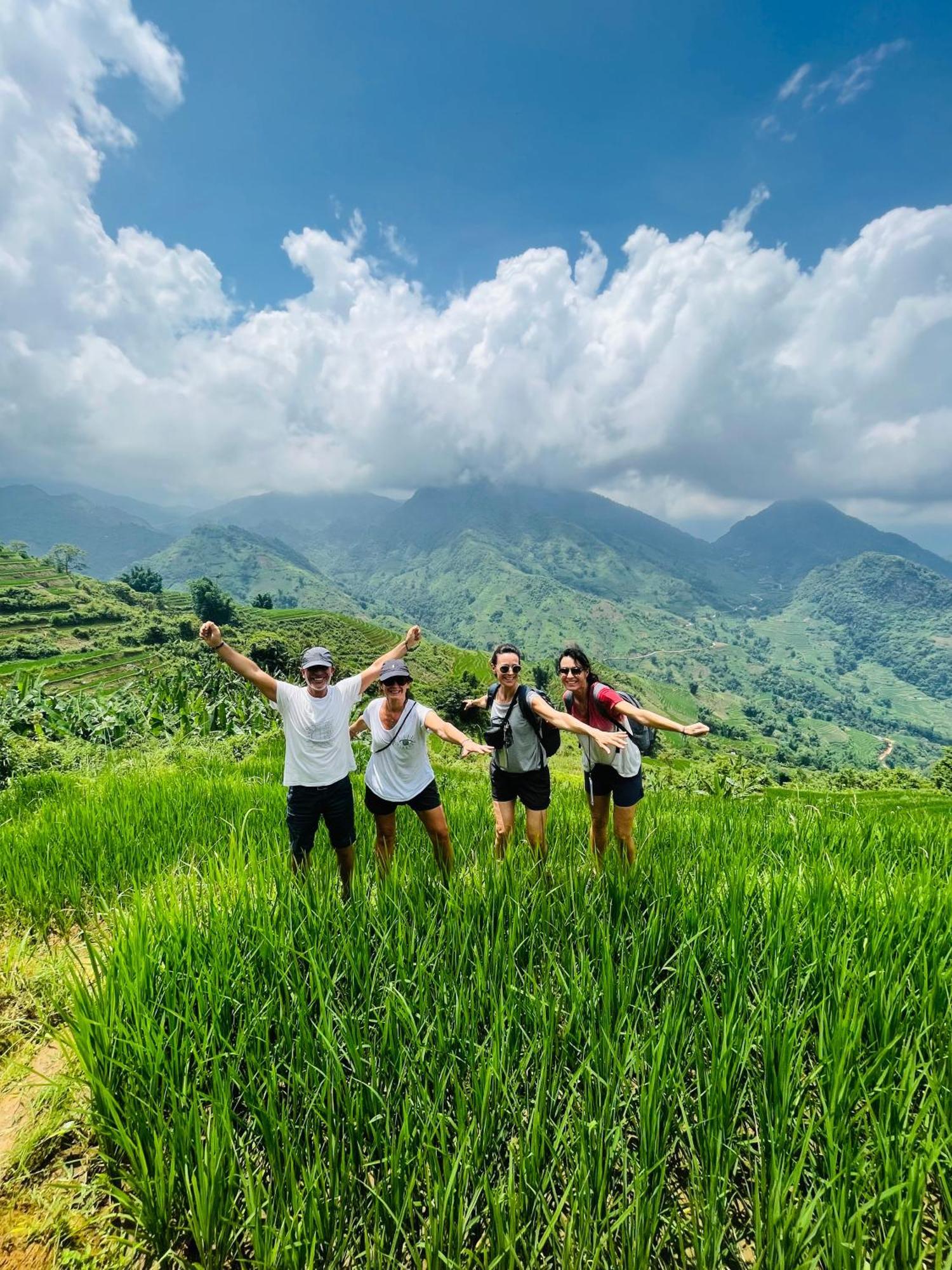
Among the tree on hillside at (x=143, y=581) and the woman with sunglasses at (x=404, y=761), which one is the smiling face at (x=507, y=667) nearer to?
the woman with sunglasses at (x=404, y=761)

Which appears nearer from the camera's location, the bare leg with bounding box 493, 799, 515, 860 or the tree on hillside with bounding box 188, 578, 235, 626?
the bare leg with bounding box 493, 799, 515, 860

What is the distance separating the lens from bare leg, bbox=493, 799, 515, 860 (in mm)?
5230

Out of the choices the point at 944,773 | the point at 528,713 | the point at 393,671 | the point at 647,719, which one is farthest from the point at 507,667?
the point at 944,773

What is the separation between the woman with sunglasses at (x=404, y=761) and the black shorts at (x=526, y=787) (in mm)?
657

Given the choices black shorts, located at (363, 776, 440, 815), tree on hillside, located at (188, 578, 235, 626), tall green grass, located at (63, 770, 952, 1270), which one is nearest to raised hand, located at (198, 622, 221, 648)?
black shorts, located at (363, 776, 440, 815)

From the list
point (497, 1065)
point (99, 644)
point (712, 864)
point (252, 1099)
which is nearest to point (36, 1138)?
point (252, 1099)

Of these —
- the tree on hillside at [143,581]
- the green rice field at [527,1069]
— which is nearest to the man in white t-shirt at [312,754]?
the green rice field at [527,1069]

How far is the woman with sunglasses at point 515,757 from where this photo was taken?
200 inches

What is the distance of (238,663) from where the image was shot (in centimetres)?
446

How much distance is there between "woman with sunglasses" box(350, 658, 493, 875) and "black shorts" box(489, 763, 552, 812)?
0.66 meters

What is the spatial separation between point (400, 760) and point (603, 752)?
1851 millimetres

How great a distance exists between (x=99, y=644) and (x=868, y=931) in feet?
279

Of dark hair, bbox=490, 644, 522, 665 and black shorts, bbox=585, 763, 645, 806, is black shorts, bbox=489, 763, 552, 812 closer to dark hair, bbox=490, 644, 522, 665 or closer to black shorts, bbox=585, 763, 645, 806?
black shorts, bbox=585, 763, 645, 806

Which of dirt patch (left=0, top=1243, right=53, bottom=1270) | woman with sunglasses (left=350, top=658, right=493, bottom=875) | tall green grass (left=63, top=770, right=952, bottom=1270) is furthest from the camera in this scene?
woman with sunglasses (left=350, top=658, right=493, bottom=875)
